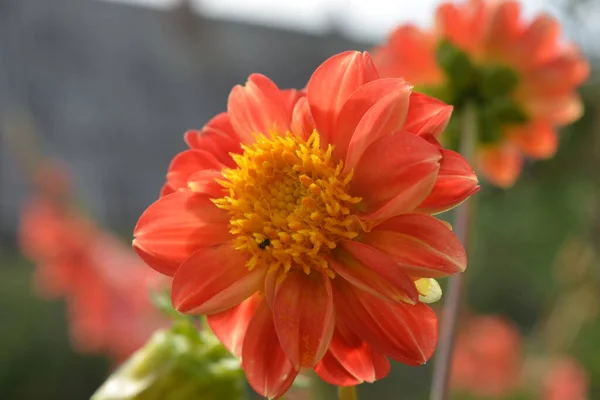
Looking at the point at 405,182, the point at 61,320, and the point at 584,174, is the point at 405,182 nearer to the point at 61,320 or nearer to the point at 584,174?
the point at 584,174

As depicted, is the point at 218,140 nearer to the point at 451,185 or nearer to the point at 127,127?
the point at 451,185

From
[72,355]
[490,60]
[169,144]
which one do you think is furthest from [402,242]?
[169,144]

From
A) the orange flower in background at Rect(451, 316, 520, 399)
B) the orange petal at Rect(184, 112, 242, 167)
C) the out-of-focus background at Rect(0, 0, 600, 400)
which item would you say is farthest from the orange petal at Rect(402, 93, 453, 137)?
the out-of-focus background at Rect(0, 0, 600, 400)

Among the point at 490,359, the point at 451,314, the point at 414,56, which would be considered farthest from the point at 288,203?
the point at 490,359

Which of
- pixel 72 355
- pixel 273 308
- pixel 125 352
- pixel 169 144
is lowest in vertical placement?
pixel 72 355

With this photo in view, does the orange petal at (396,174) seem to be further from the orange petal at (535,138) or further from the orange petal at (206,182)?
the orange petal at (535,138)

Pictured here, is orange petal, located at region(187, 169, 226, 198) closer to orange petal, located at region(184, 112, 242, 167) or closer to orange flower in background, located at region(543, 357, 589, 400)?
orange petal, located at region(184, 112, 242, 167)

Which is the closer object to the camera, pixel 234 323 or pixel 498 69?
pixel 234 323
